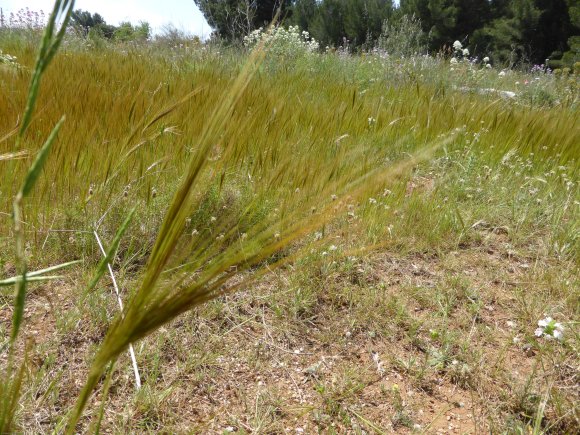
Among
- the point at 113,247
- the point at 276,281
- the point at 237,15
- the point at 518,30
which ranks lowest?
the point at 276,281

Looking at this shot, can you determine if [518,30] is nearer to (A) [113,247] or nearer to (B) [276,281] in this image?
(B) [276,281]

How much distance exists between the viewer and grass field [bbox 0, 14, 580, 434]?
941 millimetres

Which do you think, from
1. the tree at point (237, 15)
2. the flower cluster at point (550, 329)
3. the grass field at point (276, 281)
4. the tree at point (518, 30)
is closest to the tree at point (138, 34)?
the tree at point (237, 15)

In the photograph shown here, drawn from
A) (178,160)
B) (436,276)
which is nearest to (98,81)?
(178,160)

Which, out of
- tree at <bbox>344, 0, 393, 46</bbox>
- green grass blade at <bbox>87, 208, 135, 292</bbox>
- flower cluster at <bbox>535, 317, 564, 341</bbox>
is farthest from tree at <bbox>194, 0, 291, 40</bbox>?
tree at <bbox>344, 0, 393, 46</bbox>

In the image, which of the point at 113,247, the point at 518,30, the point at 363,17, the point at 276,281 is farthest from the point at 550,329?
the point at 363,17

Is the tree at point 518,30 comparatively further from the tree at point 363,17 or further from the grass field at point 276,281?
the grass field at point 276,281

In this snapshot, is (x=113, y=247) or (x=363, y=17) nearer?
(x=113, y=247)

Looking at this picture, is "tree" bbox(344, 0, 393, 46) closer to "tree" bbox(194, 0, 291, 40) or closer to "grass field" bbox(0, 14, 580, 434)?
"tree" bbox(194, 0, 291, 40)

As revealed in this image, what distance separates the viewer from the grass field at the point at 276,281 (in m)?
0.94

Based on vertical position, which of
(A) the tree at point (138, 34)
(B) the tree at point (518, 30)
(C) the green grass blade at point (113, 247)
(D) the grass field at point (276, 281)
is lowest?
(D) the grass field at point (276, 281)

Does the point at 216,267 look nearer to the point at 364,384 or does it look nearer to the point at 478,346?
the point at 364,384

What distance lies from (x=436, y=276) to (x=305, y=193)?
24.2 inches

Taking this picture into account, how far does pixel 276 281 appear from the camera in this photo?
5.60 feet
